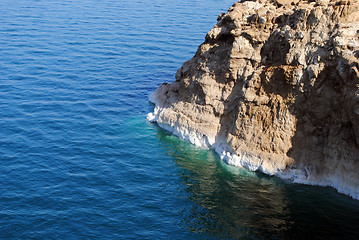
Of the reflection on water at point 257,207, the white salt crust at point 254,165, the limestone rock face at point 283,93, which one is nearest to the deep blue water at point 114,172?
the reflection on water at point 257,207

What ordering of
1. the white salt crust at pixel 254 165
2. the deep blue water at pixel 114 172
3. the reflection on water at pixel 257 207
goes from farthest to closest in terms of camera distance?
1. the white salt crust at pixel 254 165
2. the deep blue water at pixel 114 172
3. the reflection on water at pixel 257 207

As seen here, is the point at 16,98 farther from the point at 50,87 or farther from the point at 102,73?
the point at 102,73

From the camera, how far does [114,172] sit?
43.5 meters

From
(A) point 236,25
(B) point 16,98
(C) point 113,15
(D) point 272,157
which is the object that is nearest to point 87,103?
(B) point 16,98

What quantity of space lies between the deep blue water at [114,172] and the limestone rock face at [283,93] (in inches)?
80.0

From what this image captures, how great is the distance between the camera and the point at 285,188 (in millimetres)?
41375

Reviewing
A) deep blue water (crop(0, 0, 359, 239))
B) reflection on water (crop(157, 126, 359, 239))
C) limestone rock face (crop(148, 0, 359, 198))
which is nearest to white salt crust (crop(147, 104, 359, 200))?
limestone rock face (crop(148, 0, 359, 198))

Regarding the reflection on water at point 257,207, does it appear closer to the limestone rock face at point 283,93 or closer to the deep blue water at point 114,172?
the deep blue water at point 114,172

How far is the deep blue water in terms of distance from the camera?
117 feet

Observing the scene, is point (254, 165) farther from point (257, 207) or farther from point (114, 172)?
point (114, 172)

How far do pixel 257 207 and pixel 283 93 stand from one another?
40.3 ft

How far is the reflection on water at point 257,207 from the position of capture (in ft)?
116

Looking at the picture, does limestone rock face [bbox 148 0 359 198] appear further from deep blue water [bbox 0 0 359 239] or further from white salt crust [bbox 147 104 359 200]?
deep blue water [bbox 0 0 359 239]

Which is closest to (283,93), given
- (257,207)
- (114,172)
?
(257,207)
